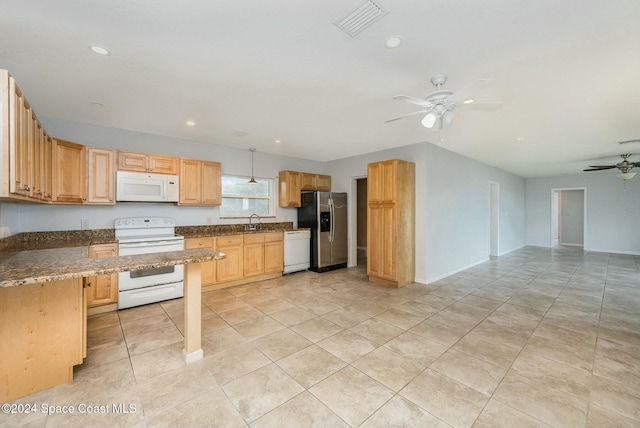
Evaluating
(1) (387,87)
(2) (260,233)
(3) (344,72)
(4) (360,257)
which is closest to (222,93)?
(3) (344,72)

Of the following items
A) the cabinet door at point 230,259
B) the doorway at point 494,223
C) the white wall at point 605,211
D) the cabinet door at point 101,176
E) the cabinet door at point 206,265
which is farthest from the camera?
the white wall at point 605,211

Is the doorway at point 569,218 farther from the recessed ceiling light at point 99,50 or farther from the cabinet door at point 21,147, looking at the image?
the cabinet door at point 21,147

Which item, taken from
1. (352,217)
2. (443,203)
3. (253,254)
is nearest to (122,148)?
(253,254)

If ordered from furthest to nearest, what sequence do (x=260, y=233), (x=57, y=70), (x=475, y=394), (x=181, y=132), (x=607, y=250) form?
(x=607, y=250) < (x=260, y=233) < (x=181, y=132) < (x=57, y=70) < (x=475, y=394)

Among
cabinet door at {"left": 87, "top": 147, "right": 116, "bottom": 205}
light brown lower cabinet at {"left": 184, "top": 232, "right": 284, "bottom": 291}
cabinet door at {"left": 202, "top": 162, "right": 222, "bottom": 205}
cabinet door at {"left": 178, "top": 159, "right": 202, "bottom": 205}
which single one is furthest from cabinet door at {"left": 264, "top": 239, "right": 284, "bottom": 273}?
cabinet door at {"left": 87, "top": 147, "right": 116, "bottom": 205}

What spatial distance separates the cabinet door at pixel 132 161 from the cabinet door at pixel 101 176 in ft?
0.27

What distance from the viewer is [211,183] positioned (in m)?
4.52

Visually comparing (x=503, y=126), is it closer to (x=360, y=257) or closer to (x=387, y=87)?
(x=387, y=87)

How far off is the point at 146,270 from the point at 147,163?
1604mm

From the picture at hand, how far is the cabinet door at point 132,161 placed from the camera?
3730 mm

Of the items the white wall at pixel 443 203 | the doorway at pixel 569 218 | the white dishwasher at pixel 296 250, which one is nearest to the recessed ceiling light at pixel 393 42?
the white wall at pixel 443 203

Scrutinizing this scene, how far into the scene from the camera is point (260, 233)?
15.9 feet

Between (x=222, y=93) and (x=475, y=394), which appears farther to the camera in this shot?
(x=222, y=93)

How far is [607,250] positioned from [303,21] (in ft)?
37.4
